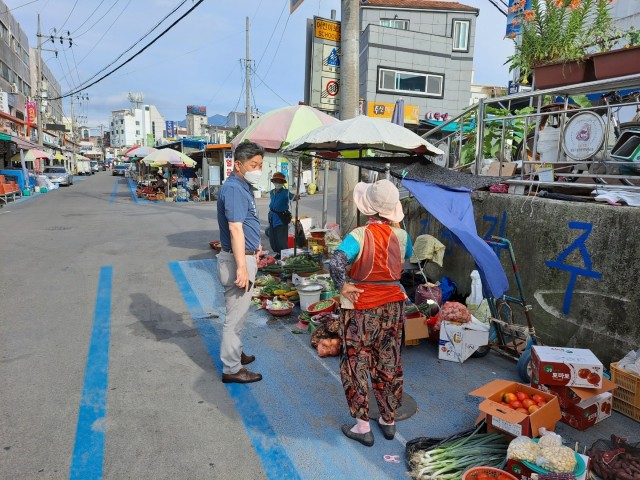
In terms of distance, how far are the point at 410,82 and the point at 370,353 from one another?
22.8 m

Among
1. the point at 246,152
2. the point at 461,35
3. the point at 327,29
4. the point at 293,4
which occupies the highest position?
the point at 461,35

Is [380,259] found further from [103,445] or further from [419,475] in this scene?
[103,445]

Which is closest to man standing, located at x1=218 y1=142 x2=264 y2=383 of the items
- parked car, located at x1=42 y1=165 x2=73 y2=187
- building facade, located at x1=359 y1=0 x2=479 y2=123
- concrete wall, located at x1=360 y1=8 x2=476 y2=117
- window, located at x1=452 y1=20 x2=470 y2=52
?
building facade, located at x1=359 y1=0 x2=479 y2=123

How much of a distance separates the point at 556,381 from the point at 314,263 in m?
4.40

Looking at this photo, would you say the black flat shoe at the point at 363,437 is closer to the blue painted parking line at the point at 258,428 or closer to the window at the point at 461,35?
the blue painted parking line at the point at 258,428

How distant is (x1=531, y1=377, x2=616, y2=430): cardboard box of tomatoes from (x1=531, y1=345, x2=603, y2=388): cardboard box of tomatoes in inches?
2.6

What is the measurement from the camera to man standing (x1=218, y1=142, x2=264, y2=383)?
3.56 m

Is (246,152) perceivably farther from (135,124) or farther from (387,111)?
(135,124)

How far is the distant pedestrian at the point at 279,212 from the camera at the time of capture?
8.38 meters

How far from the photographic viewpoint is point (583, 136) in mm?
4711

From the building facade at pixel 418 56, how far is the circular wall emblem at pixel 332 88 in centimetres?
1158

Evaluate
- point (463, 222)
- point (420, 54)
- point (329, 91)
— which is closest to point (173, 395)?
point (463, 222)

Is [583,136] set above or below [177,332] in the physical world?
above

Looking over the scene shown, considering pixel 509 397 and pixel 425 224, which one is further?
pixel 425 224
